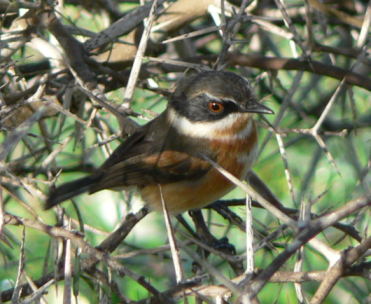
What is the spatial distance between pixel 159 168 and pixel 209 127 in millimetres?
522

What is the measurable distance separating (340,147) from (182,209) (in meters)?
2.75

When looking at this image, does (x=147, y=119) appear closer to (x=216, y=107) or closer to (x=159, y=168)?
(x=159, y=168)

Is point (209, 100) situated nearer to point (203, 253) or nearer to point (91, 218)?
point (203, 253)

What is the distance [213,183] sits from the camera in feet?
13.4

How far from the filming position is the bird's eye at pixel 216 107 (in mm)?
4062

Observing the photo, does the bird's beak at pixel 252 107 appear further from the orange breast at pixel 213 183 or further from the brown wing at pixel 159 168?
the brown wing at pixel 159 168

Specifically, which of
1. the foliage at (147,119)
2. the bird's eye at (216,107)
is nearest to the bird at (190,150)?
the bird's eye at (216,107)

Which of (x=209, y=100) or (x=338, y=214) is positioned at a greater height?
(x=338, y=214)

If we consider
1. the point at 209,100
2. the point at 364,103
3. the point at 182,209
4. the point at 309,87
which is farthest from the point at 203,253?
the point at 364,103

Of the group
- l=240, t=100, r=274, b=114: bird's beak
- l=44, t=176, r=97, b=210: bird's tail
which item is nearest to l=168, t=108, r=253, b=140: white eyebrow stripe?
l=240, t=100, r=274, b=114: bird's beak

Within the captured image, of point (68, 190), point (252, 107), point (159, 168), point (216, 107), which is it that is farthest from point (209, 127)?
point (68, 190)

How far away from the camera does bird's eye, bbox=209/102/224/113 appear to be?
406cm

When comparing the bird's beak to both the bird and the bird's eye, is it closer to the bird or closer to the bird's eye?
the bird

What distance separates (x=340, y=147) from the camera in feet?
20.2
